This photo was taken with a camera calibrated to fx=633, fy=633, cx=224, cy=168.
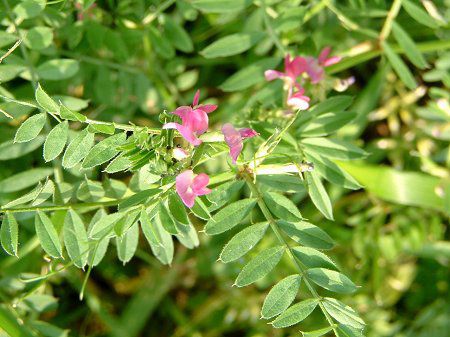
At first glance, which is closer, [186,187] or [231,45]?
[186,187]

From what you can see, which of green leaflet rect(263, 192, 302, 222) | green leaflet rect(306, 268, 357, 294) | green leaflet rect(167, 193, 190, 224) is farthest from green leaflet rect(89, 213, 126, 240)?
green leaflet rect(306, 268, 357, 294)

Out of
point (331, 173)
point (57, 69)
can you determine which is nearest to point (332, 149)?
point (331, 173)

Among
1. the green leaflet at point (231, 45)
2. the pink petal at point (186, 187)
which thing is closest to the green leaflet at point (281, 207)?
the pink petal at point (186, 187)

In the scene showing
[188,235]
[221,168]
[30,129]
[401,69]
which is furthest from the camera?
[221,168]

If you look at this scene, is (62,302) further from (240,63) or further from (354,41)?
(354,41)

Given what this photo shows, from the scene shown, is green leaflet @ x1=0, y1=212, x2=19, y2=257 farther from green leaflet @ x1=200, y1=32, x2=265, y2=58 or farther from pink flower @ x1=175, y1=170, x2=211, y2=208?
green leaflet @ x1=200, y1=32, x2=265, y2=58

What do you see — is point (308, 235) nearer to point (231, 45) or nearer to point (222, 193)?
point (222, 193)
